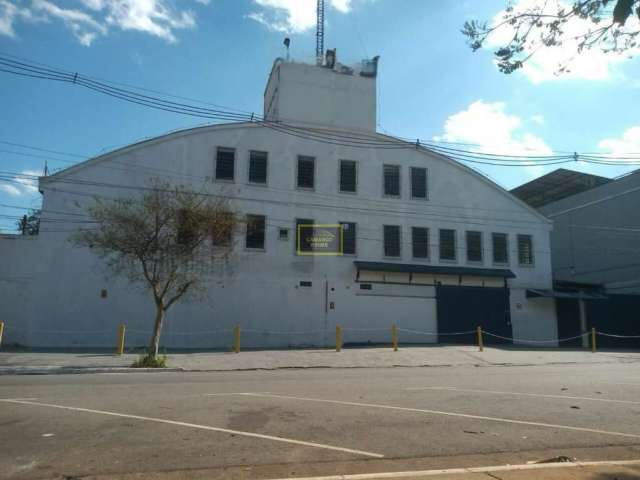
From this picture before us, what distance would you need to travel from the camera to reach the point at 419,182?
99.7 ft

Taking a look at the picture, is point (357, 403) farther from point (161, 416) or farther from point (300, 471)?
point (300, 471)

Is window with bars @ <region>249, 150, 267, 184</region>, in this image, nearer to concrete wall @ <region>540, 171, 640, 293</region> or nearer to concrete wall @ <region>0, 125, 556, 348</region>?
concrete wall @ <region>0, 125, 556, 348</region>

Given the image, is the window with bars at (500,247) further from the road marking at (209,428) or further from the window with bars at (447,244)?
the road marking at (209,428)

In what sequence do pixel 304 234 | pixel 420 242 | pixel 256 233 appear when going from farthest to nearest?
pixel 420 242, pixel 304 234, pixel 256 233

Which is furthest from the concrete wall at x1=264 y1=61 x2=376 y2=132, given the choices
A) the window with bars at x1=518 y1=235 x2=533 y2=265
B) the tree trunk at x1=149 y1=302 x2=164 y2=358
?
the tree trunk at x1=149 y1=302 x2=164 y2=358

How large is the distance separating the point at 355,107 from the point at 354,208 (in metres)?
6.16

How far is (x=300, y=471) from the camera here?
5492 mm

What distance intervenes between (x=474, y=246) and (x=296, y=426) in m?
24.8

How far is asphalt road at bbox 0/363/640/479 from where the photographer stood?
5.82 m

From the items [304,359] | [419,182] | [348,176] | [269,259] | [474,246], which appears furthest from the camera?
[474,246]

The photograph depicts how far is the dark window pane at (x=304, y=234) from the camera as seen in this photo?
27438mm

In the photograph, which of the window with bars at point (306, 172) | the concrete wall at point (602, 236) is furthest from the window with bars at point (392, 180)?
the concrete wall at point (602, 236)

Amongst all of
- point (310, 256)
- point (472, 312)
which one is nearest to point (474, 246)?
point (472, 312)

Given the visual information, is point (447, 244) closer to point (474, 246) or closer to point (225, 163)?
point (474, 246)
